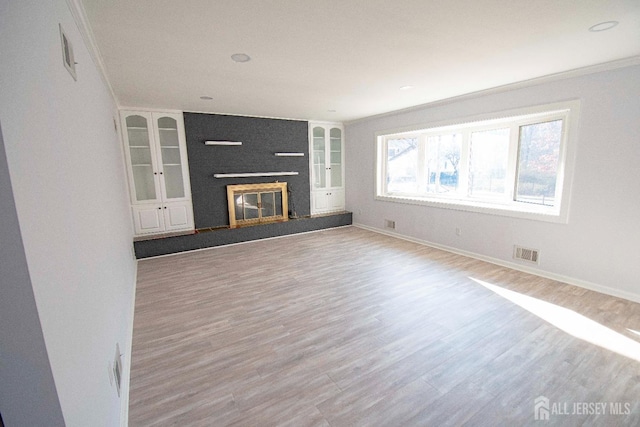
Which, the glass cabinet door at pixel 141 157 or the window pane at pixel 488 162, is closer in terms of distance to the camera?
the window pane at pixel 488 162

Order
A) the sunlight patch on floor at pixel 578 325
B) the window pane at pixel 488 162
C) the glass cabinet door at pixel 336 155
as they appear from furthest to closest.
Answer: the glass cabinet door at pixel 336 155, the window pane at pixel 488 162, the sunlight patch on floor at pixel 578 325

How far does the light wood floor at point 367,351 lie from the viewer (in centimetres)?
176

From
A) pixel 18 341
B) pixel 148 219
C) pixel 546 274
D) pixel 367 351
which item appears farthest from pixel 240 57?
pixel 546 274

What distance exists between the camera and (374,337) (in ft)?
8.12

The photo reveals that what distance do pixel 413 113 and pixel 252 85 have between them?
3.16 meters

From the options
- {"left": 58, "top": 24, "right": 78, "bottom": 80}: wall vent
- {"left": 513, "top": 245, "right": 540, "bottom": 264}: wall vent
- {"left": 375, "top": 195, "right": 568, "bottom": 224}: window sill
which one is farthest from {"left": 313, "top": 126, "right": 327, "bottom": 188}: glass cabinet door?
{"left": 58, "top": 24, "right": 78, "bottom": 80}: wall vent

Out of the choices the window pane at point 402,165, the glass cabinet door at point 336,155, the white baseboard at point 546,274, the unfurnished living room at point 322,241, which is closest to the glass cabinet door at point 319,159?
the glass cabinet door at point 336,155

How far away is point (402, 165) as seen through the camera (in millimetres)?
6055

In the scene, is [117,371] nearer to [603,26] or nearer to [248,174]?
[603,26]

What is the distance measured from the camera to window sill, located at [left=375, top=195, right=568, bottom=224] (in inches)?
144

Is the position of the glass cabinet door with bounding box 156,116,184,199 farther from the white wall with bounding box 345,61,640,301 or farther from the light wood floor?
the white wall with bounding box 345,61,640,301

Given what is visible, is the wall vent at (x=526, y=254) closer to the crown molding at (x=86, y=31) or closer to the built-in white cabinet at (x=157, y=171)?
the crown molding at (x=86, y=31)

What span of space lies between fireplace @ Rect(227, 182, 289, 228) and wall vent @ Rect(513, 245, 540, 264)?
4312 mm

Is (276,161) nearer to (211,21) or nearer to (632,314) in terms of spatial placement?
(211,21)
